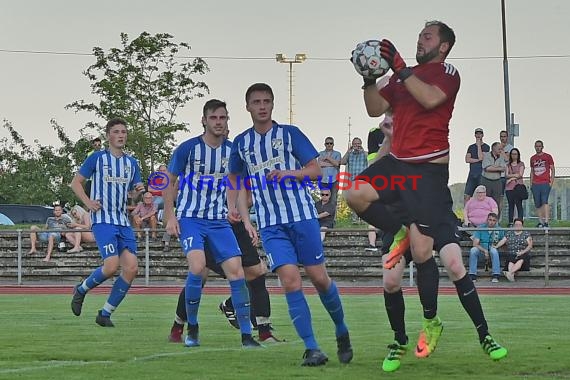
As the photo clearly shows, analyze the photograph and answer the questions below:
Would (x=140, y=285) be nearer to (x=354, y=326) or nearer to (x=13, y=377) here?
(x=354, y=326)

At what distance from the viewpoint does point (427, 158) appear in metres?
8.18

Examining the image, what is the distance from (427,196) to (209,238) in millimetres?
3092

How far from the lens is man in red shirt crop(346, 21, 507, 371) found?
812cm

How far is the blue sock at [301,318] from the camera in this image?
8.58 meters

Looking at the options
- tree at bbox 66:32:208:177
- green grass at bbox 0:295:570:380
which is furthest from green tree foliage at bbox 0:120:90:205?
green grass at bbox 0:295:570:380

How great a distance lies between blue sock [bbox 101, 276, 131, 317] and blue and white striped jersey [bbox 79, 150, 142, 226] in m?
0.67

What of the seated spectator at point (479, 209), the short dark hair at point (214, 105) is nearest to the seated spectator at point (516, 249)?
the seated spectator at point (479, 209)

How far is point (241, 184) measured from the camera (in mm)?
9758

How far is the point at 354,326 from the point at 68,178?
3425cm

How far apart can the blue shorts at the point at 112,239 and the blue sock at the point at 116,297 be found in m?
0.34

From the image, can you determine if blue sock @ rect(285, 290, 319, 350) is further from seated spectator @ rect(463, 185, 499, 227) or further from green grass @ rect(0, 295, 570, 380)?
seated spectator @ rect(463, 185, 499, 227)

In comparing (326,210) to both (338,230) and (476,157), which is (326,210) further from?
(476,157)

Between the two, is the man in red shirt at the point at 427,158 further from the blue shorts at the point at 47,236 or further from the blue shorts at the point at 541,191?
the blue shorts at the point at 47,236

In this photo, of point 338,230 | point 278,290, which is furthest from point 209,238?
point 338,230
